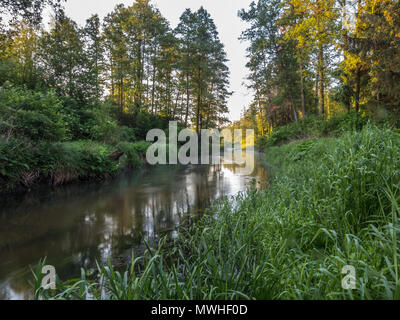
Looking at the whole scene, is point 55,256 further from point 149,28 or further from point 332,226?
point 149,28

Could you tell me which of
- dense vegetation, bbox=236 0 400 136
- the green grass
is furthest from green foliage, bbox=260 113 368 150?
the green grass

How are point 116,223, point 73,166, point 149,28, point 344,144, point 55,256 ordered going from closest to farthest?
point 55,256 → point 344,144 → point 116,223 → point 73,166 → point 149,28

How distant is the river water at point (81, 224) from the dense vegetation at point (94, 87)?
151cm

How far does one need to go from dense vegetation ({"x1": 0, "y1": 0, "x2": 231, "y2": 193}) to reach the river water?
1.51m

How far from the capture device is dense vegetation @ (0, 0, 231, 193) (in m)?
6.71

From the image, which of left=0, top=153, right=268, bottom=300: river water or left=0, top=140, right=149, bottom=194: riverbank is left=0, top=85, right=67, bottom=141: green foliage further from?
left=0, top=153, right=268, bottom=300: river water

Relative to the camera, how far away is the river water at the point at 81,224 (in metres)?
2.66

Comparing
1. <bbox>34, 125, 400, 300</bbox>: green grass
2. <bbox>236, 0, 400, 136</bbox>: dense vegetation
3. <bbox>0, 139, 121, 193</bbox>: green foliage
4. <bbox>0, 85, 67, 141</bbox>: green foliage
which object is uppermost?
<bbox>236, 0, 400, 136</bbox>: dense vegetation

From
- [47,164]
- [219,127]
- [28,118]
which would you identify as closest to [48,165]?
[47,164]

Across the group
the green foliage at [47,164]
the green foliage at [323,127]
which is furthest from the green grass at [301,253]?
the green foliage at [47,164]
